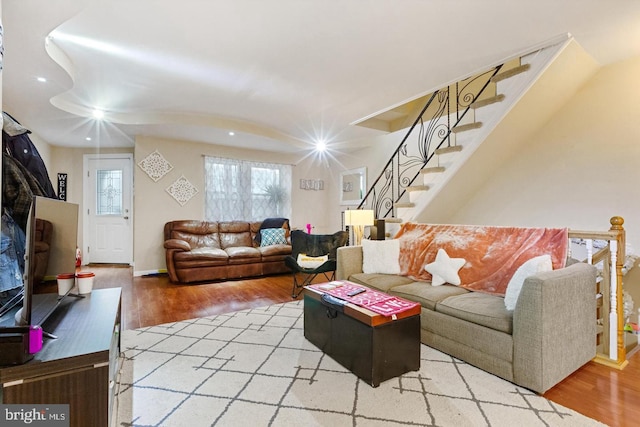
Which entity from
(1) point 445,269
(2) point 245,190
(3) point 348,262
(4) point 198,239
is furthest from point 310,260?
(2) point 245,190

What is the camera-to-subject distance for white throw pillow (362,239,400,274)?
323 cm

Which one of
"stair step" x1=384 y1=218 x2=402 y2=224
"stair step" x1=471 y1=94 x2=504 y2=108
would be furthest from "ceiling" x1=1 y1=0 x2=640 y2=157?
"stair step" x1=384 y1=218 x2=402 y2=224

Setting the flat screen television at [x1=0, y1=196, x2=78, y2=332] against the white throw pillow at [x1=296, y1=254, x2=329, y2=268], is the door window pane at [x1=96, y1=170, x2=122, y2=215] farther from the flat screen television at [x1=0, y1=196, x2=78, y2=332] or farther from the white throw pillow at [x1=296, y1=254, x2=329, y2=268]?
the flat screen television at [x1=0, y1=196, x2=78, y2=332]

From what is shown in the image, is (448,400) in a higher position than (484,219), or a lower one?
lower

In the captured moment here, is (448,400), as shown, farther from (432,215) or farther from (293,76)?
(293,76)

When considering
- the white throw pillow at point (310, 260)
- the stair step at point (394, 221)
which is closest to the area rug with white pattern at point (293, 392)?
the white throw pillow at point (310, 260)

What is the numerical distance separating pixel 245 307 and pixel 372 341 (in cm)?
201

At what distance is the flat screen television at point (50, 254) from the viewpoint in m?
1.20

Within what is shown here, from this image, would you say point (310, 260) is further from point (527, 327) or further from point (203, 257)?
point (527, 327)

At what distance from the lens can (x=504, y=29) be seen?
2.47 metres

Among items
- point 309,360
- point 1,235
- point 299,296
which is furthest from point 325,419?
point 299,296

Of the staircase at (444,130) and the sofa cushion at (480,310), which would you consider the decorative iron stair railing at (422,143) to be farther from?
the sofa cushion at (480,310)

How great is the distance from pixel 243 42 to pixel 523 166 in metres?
3.66

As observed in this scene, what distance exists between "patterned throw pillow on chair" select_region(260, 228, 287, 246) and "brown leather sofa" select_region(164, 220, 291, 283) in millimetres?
146
